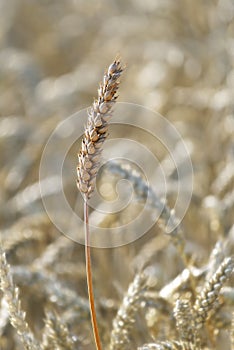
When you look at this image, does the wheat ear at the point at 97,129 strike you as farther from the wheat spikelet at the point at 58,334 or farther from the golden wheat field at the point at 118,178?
the wheat spikelet at the point at 58,334

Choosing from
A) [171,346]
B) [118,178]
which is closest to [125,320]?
[171,346]

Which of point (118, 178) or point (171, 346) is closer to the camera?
point (171, 346)

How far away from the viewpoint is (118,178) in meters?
1.53

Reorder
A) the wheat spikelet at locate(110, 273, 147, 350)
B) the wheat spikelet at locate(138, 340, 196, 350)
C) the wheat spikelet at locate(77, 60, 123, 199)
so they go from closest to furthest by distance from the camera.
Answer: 1. the wheat spikelet at locate(77, 60, 123, 199)
2. the wheat spikelet at locate(138, 340, 196, 350)
3. the wheat spikelet at locate(110, 273, 147, 350)

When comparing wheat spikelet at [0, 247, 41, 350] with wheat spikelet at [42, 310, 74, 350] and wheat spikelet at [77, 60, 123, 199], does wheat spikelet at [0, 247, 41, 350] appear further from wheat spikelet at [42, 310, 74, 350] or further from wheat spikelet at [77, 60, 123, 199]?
wheat spikelet at [77, 60, 123, 199]

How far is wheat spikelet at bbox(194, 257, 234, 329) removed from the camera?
941mm

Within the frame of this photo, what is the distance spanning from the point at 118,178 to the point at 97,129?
73cm

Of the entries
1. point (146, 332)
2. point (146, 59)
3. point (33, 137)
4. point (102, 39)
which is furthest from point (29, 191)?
point (102, 39)

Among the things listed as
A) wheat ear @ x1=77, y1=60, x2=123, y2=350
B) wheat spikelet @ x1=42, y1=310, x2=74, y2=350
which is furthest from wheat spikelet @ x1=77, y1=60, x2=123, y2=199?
wheat spikelet @ x1=42, y1=310, x2=74, y2=350

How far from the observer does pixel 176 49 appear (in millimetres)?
2418

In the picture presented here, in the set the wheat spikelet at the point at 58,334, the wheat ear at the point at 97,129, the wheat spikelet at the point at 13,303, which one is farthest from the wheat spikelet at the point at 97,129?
the wheat spikelet at the point at 58,334

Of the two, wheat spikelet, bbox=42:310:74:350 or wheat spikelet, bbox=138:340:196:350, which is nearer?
wheat spikelet, bbox=138:340:196:350

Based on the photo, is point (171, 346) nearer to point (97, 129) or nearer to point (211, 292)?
point (211, 292)

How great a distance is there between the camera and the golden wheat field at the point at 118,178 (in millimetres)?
1032
